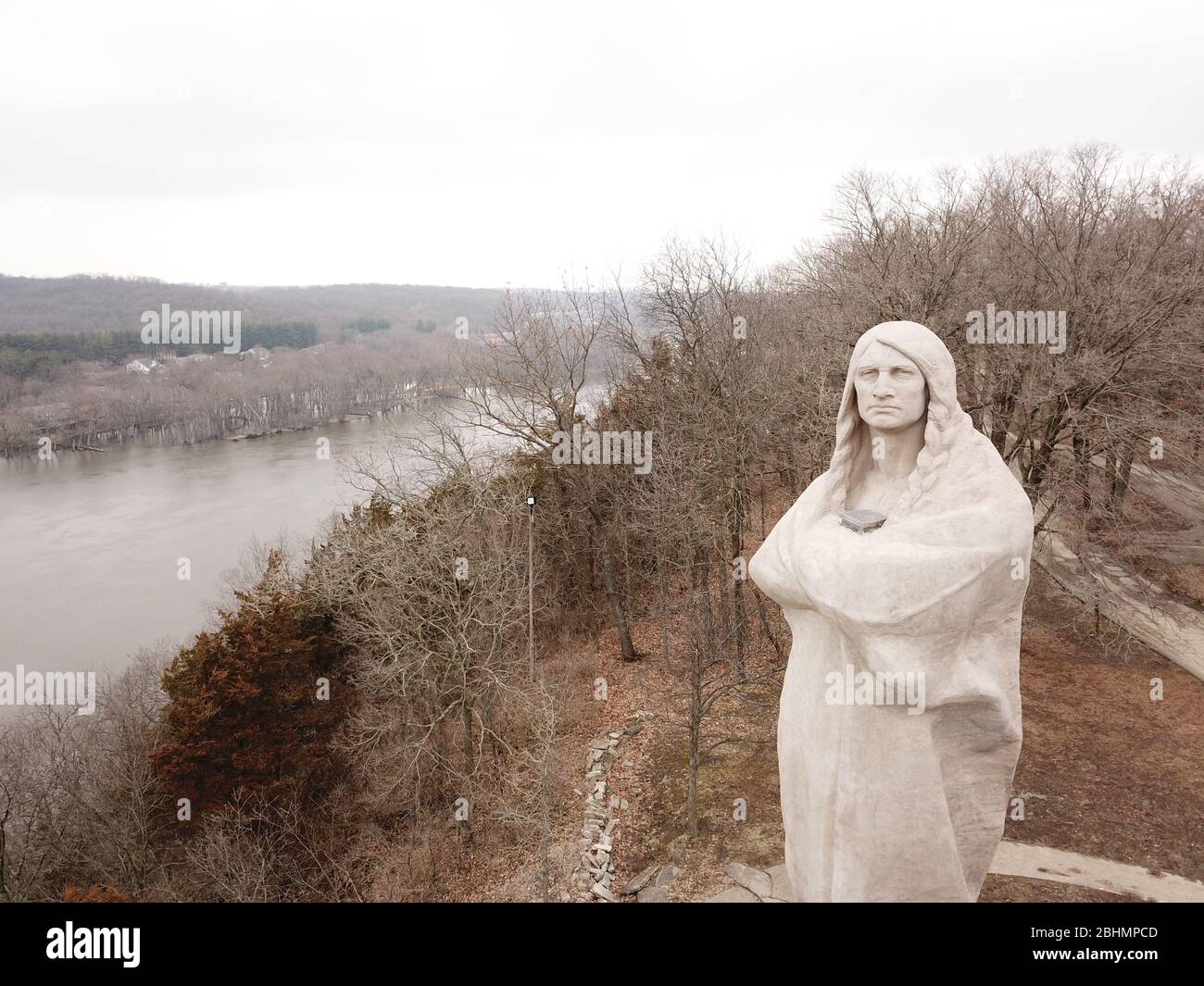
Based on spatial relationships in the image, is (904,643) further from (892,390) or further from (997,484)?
(892,390)

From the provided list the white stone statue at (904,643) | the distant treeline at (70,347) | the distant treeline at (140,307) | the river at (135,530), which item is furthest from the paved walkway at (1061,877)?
the distant treeline at (70,347)

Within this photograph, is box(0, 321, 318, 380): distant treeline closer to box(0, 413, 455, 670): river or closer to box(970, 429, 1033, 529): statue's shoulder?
box(0, 413, 455, 670): river

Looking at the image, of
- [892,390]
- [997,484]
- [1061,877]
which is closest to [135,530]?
[1061,877]

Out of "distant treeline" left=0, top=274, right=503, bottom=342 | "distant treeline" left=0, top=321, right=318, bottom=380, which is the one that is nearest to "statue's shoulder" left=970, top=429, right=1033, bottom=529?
"distant treeline" left=0, top=274, right=503, bottom=342

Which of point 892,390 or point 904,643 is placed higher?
point 892,390

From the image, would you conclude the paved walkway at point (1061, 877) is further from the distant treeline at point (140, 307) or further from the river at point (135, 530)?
the distant treeline at point (140, 307)

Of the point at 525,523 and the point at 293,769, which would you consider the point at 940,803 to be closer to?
the point at 293,769
